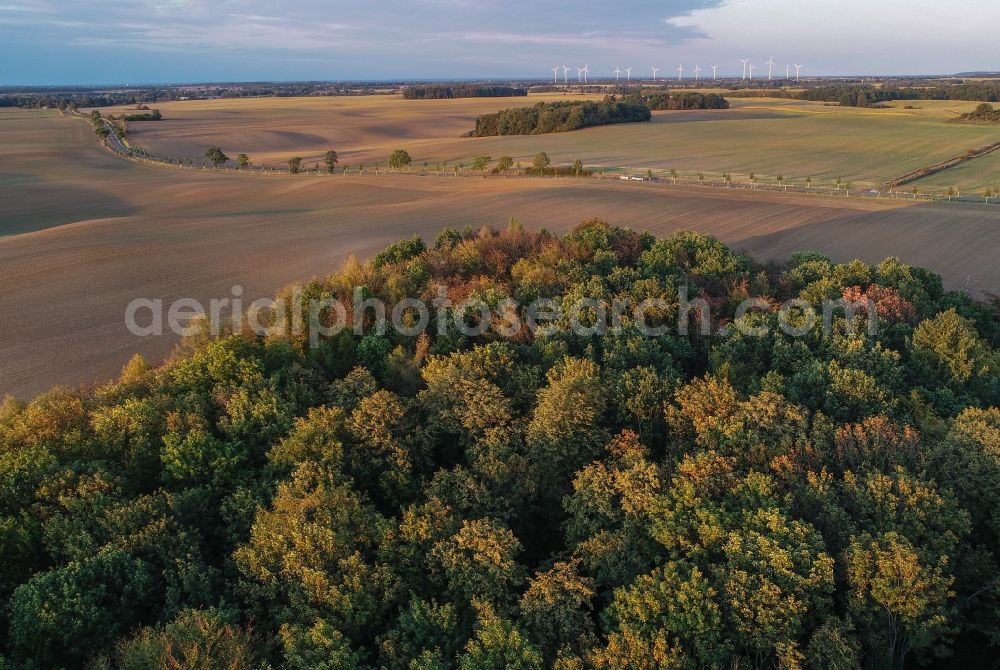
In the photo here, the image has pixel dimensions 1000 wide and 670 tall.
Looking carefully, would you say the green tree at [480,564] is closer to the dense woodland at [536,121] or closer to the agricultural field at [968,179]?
the agricultural field at [968,179]

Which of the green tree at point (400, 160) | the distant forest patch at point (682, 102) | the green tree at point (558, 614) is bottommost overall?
the green tree at point (558, 614)

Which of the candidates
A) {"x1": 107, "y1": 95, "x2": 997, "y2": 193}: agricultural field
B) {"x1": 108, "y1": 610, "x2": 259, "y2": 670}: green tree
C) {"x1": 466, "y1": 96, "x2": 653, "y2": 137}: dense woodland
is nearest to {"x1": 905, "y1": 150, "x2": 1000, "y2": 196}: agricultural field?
{"x1": 107, "y1": 95, "x2": 997, "y2": 193}: agricultural field

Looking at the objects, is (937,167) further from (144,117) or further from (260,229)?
(144,117)

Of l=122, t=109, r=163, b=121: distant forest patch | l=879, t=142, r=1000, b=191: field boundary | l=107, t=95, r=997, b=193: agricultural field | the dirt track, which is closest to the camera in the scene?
the dirt track

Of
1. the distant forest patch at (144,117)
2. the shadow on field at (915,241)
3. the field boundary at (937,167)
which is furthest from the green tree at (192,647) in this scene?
the distant forest patch at (144,117)

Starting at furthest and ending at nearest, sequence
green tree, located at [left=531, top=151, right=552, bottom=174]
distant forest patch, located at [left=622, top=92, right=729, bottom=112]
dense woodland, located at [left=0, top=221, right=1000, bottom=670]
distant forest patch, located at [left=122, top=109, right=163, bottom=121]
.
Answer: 1. distant forest patch, located at [left=622, top=92, right=729, bottom=112]
2. distant forest patch, located at [left=122, top=109, right=163, bottom=121]
3. green tree, located at [left=531, top=151, right=552, bottom=174]
4. dense woodland, located at [left=0, top=221, right=1000, bottom=670]

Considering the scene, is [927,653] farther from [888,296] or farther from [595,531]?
[888,296]

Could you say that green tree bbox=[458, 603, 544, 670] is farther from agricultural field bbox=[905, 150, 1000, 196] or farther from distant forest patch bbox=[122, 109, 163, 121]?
distant forest patch bbox=[122, 109, 163, 121]
